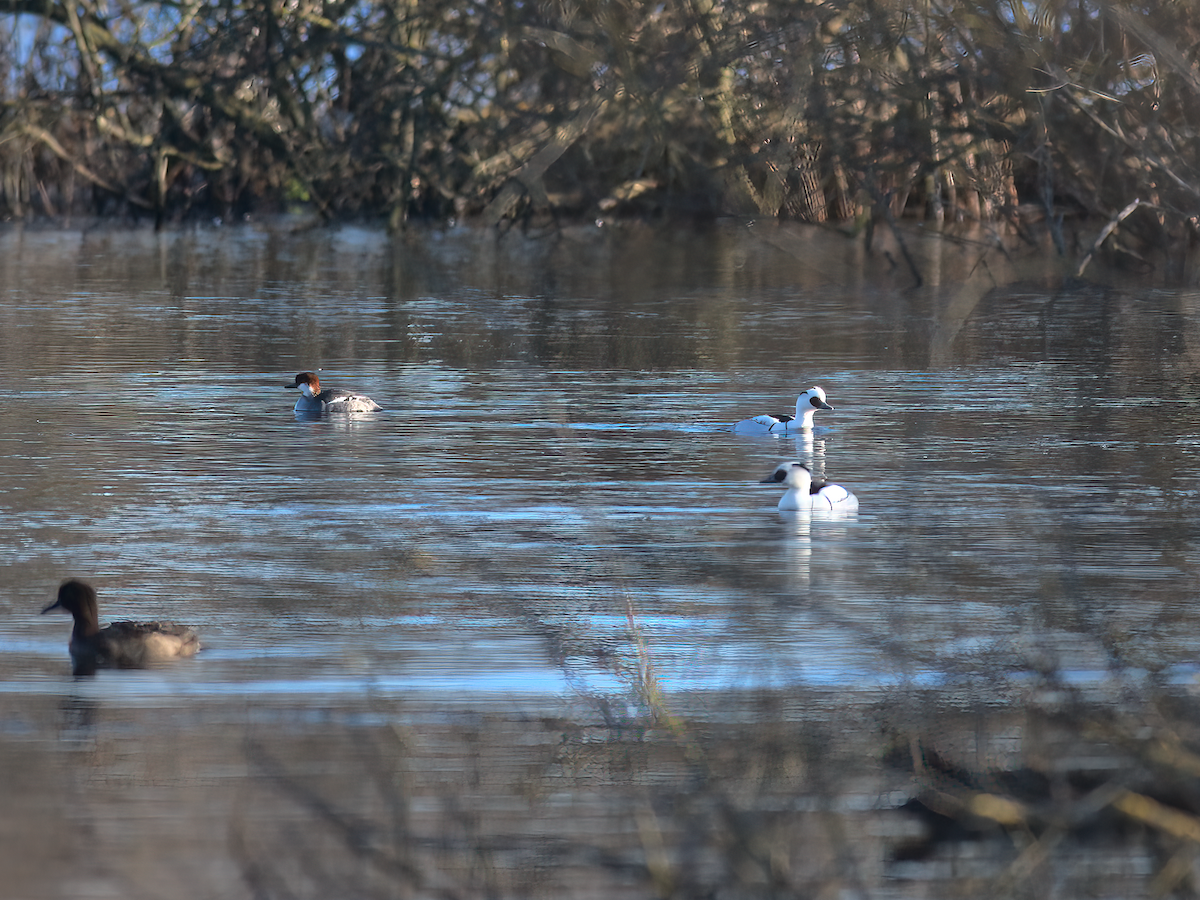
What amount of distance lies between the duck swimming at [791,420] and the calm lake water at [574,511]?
16cm

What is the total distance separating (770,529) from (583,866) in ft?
14.9

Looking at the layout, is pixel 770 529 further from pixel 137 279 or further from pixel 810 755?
pixel 137 279

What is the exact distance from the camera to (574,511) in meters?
9.49

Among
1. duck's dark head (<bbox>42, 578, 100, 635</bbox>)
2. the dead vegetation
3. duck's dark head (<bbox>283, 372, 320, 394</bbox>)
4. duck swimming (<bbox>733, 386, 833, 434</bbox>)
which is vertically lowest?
duck's dark head (<bbox>42, 578, 100, 635</bbox>)

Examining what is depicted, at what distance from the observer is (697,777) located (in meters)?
5.04

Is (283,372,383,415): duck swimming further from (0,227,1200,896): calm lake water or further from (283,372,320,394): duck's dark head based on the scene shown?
(0,227,1200,896): calm lake water

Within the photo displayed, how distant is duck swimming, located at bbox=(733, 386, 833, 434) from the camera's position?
39.4ft

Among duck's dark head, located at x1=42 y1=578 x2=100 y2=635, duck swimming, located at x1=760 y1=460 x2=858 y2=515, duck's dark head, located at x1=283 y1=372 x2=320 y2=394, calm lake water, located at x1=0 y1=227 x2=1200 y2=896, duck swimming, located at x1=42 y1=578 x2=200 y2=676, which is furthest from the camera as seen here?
duck's dark head, located at x1=283 y1=372 x2=320 y2=394

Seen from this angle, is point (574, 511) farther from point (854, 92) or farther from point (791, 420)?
point (791, 420)

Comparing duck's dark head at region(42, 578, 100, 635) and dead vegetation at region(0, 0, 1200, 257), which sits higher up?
dead vegetation at region(0, 0, 1200, 257)

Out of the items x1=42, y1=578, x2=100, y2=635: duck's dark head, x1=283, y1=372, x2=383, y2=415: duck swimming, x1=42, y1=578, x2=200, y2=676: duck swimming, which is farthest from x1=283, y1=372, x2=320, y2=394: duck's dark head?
x1=42, y1=578, x2=200, y2=676: duck swimming

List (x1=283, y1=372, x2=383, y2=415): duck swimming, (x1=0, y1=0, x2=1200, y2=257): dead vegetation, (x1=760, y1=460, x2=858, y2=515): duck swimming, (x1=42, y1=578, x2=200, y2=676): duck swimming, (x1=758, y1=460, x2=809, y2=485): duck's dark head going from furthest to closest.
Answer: (x1=283, y1=372, x2=383, y2=415): duck swimming
(x1=758, y1=460, x2=809, y2=485): duck's dark head
(x1=760, y1=460, x2=858, y2=515): duck swimming
(x1=42, y1=578, x2=200, y2=676): duck swimming
(x1=0, y1=0, x2=1200, y2=257): dead vegetation

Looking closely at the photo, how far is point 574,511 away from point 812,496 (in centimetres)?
106

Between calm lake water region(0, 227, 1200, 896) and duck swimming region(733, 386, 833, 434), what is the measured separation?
0.51 feet
